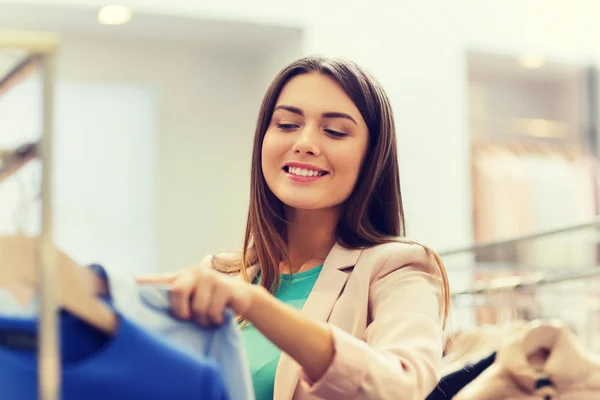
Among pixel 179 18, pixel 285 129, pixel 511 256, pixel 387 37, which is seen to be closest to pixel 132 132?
pixel 179 18

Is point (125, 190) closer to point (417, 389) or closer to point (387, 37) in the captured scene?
point (387, 37)

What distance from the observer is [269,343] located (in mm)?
1465

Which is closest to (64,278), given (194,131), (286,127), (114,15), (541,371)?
(286,127)

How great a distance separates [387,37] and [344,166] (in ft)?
11.1

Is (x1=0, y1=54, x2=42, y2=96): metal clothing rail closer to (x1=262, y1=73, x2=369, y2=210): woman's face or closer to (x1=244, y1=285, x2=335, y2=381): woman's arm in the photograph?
(x1=244, y1=285, x2=335, y2=381): woman's arm

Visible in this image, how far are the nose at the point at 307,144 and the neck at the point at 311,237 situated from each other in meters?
0.15

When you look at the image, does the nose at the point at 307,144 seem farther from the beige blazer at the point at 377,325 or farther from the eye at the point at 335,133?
the beige blazer at the point at 377,325

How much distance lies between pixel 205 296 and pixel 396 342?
0.36 metres

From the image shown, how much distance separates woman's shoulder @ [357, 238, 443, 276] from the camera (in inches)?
54.3

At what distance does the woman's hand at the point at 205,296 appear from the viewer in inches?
37.4

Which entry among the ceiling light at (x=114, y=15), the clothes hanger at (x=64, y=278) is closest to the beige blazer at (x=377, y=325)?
the clothes hanger at (x=64, y=278)

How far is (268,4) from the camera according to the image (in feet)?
14.7

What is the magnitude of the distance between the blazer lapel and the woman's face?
10 cm

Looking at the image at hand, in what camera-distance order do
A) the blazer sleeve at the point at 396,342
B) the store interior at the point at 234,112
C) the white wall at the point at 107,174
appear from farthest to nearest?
1. the white wall at the point at 107,174
2. the store interior at the point at 234,112
3. the blazer sleeve at the point at 396,342
